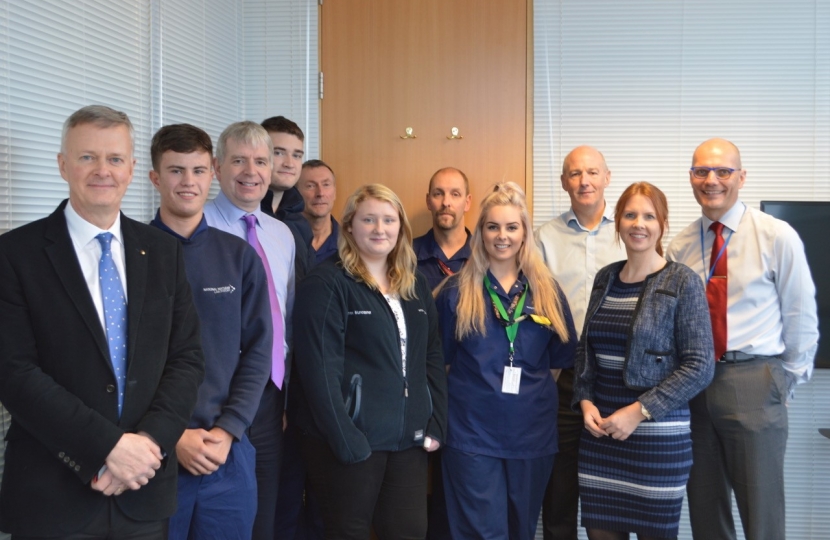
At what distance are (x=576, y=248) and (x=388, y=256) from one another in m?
1.02

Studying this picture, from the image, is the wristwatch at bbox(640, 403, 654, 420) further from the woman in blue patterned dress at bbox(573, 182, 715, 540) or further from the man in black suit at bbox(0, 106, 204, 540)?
the man in black suit at bbox(0, 106, 204, 540)

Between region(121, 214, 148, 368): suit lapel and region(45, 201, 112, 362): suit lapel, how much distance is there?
0.08 metres

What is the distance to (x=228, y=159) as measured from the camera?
267cm

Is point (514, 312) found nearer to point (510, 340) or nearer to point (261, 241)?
point (510, 340)

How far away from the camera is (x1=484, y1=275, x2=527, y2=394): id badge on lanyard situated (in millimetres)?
2619

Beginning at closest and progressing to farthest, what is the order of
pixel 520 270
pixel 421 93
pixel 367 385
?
pixel 367 385
pixel 520 270
pixel 421 93

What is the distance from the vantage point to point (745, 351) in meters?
2.71

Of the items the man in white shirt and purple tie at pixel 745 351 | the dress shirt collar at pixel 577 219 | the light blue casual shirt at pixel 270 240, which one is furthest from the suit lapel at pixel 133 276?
the man in white shirt and purple tie at pixel 745 351

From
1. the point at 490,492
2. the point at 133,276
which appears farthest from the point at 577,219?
the point at 133,276

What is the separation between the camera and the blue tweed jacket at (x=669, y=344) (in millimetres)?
2420

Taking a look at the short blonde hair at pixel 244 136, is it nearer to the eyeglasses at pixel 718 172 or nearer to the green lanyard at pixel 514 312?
the green lanyard at pixel 514 312

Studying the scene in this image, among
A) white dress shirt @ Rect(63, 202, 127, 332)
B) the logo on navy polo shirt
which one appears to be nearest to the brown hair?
the logo on navy polo shirt

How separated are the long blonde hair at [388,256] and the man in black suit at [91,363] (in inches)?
28.5

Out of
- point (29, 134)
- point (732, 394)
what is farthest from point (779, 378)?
point (29, 134)
